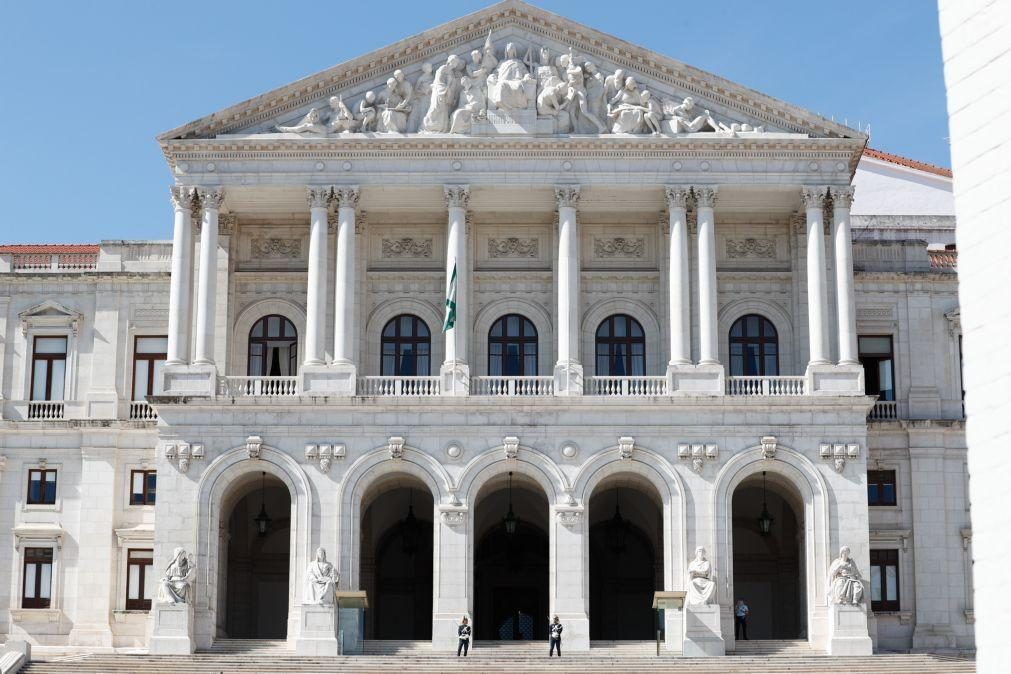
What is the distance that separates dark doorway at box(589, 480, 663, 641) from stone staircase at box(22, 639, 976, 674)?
7894 mm

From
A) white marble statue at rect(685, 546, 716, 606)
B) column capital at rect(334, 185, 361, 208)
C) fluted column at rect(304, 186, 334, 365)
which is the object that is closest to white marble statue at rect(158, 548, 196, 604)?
fluted column at rect(304, 186, 334, 365)

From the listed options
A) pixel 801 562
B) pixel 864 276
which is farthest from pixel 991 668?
pixel 864 276

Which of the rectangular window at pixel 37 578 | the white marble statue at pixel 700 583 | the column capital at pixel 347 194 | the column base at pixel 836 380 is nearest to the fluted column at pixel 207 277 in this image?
the column capital at pixel 347 194

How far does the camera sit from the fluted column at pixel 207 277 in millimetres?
48844

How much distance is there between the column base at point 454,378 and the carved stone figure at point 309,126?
7712 mm

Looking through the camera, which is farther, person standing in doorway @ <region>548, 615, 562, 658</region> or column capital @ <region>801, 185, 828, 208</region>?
column capital @ <region>801, 185, 828, 208</region>

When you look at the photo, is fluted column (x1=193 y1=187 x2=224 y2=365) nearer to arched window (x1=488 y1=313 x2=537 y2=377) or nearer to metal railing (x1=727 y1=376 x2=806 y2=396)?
arched window (x1=488 y1=313 x2=537 y2=377)

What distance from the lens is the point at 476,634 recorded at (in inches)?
2164

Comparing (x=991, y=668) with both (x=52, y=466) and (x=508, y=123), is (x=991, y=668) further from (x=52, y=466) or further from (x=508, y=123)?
(x=52, y=466)

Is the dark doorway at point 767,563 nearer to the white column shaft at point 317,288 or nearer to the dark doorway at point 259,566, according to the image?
the white column shaft at point 317,288

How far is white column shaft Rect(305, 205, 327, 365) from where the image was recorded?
4891 cm

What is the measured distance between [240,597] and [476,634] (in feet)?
24.7

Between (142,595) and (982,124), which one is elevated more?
(982,124)

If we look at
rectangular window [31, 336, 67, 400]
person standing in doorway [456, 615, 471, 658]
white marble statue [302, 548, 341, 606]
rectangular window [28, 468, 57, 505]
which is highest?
rectangular window [31, 336, 67, 400]
